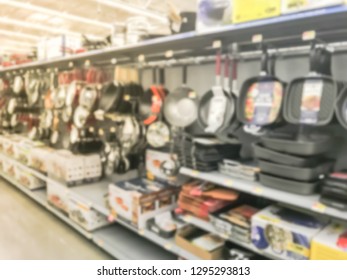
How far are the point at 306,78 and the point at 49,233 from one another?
8.35 ft

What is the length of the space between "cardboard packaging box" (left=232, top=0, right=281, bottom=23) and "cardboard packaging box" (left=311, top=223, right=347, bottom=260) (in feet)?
3.10

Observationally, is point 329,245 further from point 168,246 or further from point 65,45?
point 65,45

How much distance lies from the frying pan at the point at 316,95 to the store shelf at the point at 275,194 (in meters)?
0.32

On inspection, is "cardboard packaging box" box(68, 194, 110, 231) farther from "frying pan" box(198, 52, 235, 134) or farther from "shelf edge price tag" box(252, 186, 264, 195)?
"shelf edge price tag" box(252, 186, 264, 195)

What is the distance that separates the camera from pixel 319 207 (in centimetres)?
123

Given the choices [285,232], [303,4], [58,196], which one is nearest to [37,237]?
[58,196]

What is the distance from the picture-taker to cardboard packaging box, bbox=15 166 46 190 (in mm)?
3678

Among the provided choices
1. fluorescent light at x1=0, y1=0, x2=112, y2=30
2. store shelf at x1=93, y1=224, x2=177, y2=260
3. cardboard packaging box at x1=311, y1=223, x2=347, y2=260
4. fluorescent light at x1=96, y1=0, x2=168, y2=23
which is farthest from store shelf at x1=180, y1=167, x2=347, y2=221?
fluorescent light at x1=0, y1=0, x2=112, y2=30

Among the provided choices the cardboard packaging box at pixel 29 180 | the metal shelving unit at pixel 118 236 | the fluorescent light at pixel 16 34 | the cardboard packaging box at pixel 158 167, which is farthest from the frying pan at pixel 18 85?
the fluorescent light at pixel 16 34

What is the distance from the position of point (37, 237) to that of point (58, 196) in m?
0.42

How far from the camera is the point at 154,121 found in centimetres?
221

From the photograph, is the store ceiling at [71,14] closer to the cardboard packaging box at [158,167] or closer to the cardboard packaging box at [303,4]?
the cardboard packaging box at [158,167]

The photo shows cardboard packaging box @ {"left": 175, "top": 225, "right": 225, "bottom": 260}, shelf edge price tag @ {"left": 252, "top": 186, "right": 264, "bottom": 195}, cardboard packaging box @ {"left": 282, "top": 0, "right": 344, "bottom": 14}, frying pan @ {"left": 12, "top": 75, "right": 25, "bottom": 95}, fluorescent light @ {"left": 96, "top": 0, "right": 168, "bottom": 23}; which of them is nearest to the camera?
cardboard packaging box @ {"left": 282, "top": 0, "right": 344, "bottom": 14}

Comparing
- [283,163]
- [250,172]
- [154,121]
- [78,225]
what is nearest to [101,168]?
[78,225]
